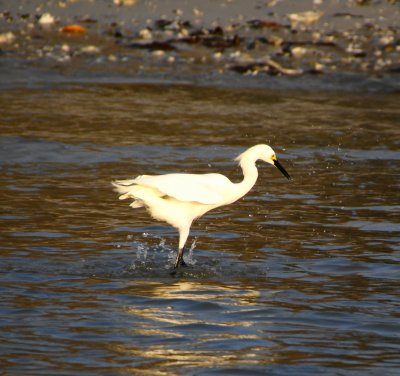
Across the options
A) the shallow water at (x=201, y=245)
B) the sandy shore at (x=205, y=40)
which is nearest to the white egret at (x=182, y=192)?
the shallow water at (x=201, y=245)

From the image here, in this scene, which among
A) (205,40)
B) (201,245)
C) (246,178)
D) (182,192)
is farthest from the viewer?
(205,40)

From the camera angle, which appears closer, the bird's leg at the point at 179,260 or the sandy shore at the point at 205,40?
the bird's leg at the point at 179,260

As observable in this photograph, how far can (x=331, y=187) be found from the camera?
12.0 m

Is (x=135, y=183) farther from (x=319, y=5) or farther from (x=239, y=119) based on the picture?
(x=319, y=5)

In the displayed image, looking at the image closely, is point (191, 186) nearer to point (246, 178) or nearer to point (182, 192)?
point (182, 192)

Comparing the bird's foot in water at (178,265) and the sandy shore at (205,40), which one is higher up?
the sandy shore at (205,40)

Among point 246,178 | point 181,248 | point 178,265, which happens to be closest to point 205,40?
point 246,178

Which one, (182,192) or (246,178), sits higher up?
(246,178)

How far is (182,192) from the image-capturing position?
8.96m

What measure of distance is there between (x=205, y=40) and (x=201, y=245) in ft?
36.9

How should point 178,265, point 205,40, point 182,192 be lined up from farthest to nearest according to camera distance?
point 205,40 → point 178,265 → point 182,192

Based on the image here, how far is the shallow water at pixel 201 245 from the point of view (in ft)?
22.8

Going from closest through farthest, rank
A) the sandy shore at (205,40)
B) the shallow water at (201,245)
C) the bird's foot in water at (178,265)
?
1. the shallow water at (201,245)
2. the bird's foot in water at (178,265)
3. the sandy shore at (205,40)

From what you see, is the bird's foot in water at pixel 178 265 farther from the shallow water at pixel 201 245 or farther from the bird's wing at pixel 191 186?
the bird's wing at pixel 191 186
